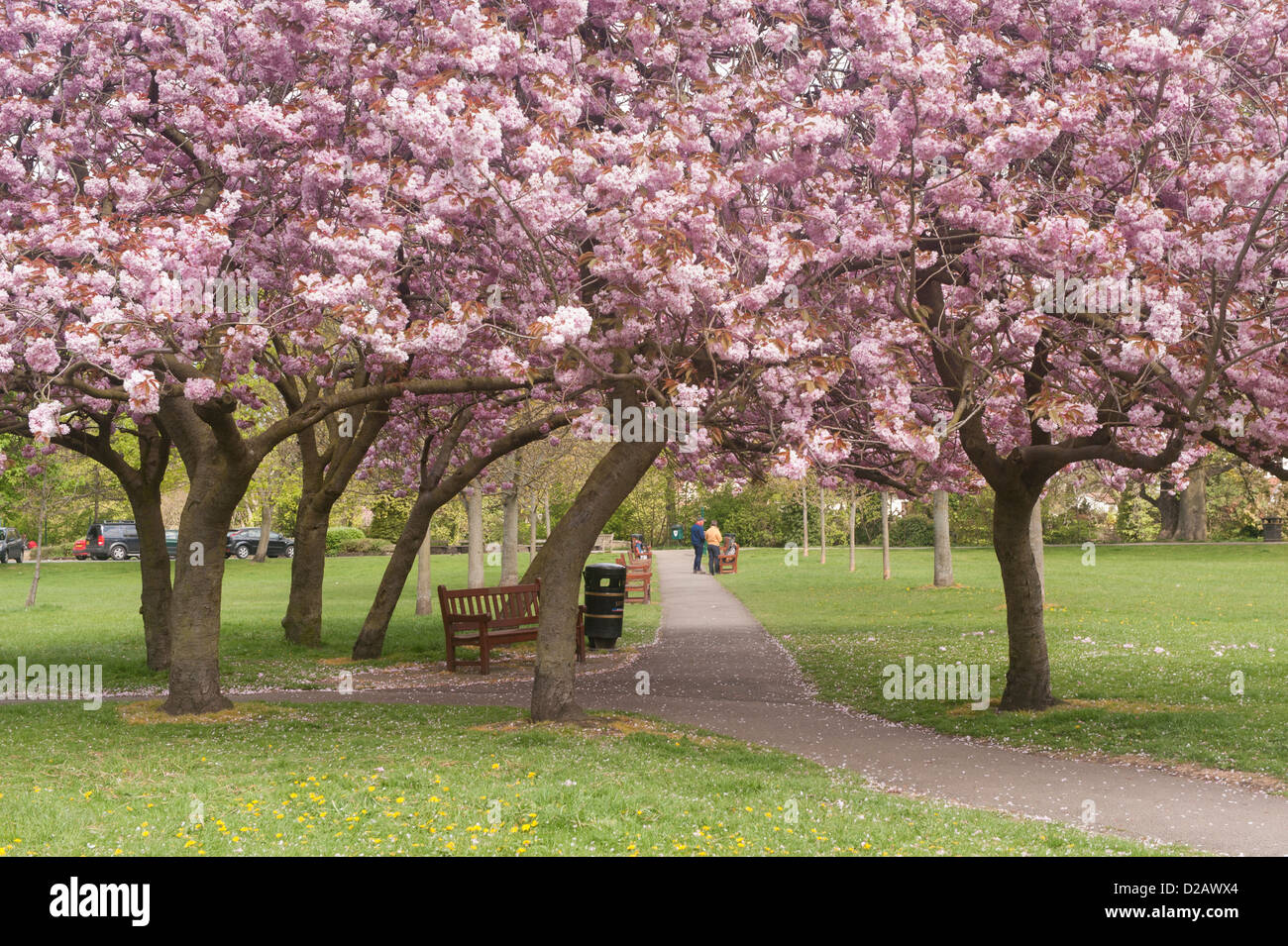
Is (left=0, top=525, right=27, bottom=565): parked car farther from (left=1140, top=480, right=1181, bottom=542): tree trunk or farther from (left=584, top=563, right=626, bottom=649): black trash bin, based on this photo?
(left=1140, top=480, right=1181, bottom=542): tree trunk

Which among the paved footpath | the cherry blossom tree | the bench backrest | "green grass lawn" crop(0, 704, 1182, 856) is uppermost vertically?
the cherry blossom tree

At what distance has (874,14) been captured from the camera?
8.09 metres

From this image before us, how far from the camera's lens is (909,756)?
916 cm

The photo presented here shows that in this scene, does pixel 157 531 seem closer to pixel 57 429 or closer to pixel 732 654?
pixel 57 429

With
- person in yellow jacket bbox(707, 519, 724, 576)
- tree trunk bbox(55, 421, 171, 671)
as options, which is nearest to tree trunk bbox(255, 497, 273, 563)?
person in yellow jacket bbox(707, 519, 724, 576)

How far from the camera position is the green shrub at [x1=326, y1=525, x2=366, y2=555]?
172ft

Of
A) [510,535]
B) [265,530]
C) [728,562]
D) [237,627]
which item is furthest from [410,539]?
[265,530]

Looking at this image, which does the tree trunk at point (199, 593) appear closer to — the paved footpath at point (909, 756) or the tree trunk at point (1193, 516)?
the paved footpath at point (909, 756)

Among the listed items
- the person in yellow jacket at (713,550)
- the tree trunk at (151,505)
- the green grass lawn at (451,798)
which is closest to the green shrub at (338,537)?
the person in yellow jacket at (713,550)

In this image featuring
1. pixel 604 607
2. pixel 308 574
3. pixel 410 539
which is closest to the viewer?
pixel 410 539

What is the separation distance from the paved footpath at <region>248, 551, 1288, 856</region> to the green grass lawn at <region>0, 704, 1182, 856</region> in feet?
2.05

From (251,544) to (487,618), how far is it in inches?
1560

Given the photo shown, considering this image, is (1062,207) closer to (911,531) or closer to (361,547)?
(911,531)

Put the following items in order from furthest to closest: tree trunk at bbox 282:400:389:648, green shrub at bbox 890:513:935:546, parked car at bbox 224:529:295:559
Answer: green shrub at bbox 890:513:935:546 < parked car at bbox 224:529:295:559 < tree trunk at bbox 282:400:389:648
